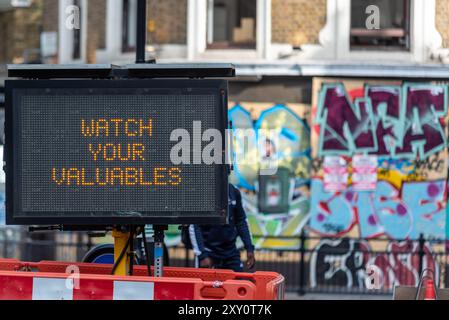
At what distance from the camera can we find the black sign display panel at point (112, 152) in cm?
723

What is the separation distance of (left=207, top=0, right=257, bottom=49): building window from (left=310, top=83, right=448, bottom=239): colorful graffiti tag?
5.72ft

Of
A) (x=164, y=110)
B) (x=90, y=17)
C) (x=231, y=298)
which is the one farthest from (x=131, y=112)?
(x=90, y=17)

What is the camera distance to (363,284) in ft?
56.4

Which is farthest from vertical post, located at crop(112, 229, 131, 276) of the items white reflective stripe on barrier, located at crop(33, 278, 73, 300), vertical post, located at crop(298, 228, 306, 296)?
vertical post, located at crop(298, 228, 306, 296)

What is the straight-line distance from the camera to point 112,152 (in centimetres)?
728

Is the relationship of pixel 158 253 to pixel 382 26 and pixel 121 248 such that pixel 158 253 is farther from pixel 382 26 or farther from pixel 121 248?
pixel 382 26

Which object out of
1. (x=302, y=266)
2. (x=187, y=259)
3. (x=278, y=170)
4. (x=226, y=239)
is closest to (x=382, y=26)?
(x=278, y=170)

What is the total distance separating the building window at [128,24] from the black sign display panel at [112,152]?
12.1 metres

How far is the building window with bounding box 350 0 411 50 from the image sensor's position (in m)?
18.0

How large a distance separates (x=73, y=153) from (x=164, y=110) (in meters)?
0.72

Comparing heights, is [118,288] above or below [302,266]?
above

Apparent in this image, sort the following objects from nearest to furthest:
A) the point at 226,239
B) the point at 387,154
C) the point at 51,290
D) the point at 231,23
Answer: the point at 51,290 < the point at 226,239 < the point at 387,154 < the point at 231,23

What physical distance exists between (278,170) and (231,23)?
110 inches
